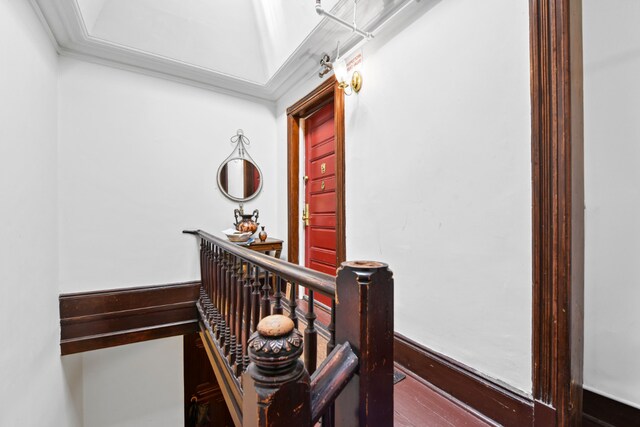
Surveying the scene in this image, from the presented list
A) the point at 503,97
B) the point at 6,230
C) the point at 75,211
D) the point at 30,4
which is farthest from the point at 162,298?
the point at 503,97

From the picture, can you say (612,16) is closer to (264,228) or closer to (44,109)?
(264,228)

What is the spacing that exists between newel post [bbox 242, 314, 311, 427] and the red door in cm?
193

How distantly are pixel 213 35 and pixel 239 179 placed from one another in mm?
1450

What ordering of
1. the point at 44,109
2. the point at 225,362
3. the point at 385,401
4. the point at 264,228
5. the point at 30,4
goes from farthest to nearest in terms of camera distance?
the point at 264,228, the point at 44,109, the point at 30,4, the point at 225,362, the point at 385,401

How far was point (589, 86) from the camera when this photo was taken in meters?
1.13

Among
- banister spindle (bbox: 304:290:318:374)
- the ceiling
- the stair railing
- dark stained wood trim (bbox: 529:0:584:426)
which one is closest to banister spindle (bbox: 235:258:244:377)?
the stair railing

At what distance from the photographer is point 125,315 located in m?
2.54

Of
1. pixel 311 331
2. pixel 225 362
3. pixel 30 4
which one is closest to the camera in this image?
pixel 311 331

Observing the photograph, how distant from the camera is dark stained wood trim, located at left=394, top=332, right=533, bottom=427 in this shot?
3.84 ft

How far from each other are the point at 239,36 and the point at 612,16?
283cm

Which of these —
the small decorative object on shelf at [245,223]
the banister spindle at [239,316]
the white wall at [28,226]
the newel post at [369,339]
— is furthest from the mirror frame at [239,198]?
the newel post at [369,339]

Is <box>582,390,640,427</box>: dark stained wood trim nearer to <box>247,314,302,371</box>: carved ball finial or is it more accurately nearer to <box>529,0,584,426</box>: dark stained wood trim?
<box>529,0,584,426</box>: dark stained wood trim

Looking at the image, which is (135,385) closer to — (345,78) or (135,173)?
(135,173)

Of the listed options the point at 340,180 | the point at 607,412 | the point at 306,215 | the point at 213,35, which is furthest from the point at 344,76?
the point at 607,412
